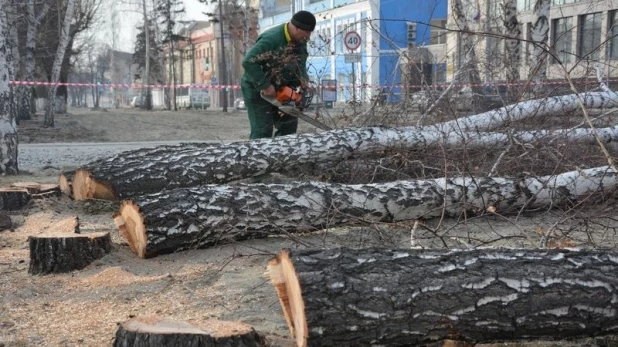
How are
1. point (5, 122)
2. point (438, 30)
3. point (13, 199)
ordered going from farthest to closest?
1. point (438, 30)
2. point (5, 122)
3. point (13, 199)

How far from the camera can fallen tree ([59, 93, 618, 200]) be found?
5426 millimetres

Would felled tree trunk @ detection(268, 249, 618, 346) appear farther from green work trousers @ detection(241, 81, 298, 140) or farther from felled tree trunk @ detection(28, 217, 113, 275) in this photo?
green work trousers @ detection(241, 81, 298, 140)

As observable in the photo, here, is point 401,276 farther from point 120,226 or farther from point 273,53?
point 273,53

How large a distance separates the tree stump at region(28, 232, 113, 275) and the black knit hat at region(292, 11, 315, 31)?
3.26 meters

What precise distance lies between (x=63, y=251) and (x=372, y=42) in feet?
18.7

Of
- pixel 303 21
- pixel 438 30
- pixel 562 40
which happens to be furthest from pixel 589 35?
pixel 303 21

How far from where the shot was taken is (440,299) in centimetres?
252

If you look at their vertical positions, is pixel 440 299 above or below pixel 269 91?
below

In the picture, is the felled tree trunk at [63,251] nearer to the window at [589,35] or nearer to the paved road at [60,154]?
the window at [589,35]

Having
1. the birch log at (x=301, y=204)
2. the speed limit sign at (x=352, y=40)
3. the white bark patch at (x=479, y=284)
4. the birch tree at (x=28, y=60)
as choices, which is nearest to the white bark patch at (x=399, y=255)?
the white bark patch at (x=479, y=284)

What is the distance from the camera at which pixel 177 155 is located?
5.62 meters

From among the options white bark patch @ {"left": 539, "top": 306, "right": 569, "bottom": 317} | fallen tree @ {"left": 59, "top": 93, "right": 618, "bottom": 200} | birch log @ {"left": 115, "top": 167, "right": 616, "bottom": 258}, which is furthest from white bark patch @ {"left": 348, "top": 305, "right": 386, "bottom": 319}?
fallen tree @ {"left": 59, "top": 93, "right": 618, "bottom": 200}

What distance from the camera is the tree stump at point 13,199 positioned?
598 cm

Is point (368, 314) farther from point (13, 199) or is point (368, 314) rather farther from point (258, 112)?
point (13, 199)
